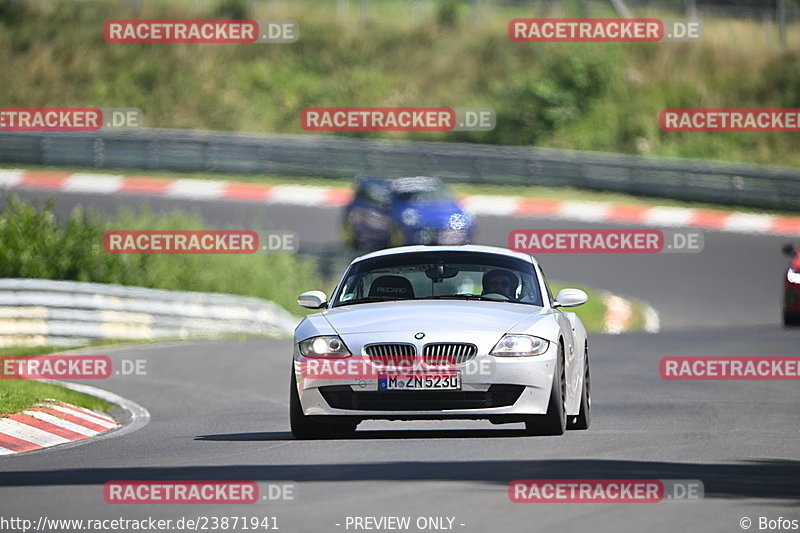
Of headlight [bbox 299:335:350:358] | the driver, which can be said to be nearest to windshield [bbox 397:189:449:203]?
the driver

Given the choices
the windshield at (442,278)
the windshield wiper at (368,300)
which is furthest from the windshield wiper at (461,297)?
the windshield wiper at (368,300)

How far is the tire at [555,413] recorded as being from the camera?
1155 centimetres

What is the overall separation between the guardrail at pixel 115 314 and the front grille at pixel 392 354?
12.0m

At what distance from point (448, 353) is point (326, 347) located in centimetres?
84

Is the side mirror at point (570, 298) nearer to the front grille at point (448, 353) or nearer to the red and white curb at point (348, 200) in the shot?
the front grille at point (448, 353)

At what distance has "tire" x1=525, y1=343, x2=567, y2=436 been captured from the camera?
1155cm

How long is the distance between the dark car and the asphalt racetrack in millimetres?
1201

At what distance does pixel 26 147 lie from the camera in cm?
4262

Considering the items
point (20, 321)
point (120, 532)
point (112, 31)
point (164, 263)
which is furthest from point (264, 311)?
point (112, 31)

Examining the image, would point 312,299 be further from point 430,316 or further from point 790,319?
point 790,319

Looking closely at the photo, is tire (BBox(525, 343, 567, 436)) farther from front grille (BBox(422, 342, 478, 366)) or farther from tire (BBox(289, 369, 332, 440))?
tire (BBox(289, 369, 332, 440))

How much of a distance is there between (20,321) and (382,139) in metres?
25.9

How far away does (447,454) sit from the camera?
35.3ft

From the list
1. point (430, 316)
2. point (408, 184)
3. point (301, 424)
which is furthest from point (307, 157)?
point (430, 316)
